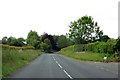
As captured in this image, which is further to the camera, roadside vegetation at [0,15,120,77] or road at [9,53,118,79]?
roadside vegetation at [0,15,120,77]

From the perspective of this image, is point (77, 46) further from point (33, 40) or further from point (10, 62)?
point (10, 62)

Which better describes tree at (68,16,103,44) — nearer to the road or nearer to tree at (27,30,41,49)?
tree at (27,30,41,49)

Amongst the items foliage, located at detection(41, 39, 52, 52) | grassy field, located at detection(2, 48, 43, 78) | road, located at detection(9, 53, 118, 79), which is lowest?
road, located at detection(9, 53, 118, 79)

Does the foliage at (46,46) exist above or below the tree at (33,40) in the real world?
below

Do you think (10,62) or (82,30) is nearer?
(10,62)

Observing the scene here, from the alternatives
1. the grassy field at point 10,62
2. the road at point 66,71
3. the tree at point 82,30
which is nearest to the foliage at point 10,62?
the grassy field at point 10,62

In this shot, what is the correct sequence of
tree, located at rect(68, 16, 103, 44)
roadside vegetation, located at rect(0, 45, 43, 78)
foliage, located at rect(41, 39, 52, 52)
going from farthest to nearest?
foliage, located at rect(41, 39, 52, 52) < tree, located at rect(68, 16, 103, 44) < roadside vegetation, located at rect(0, 45, 43, 78)

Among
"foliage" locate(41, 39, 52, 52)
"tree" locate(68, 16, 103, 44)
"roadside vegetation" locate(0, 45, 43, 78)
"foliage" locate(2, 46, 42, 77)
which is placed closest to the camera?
"foliage" locate(2, 46, 42, 77)

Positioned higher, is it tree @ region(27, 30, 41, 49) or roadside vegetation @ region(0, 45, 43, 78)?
tree @ region(27, 30, 41, 49)

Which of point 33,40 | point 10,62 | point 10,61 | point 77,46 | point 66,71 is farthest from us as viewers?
point 33,40

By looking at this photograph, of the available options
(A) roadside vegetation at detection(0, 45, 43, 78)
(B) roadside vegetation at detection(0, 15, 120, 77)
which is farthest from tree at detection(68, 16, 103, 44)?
(A) roadside vegetation at detection(0, 45, 43, 78)

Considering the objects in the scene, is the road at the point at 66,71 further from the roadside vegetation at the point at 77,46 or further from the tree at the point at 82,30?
the tree at the point at 82,30

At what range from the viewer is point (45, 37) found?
618 ft

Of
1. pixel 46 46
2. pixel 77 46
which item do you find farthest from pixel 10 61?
pixel 46 46
